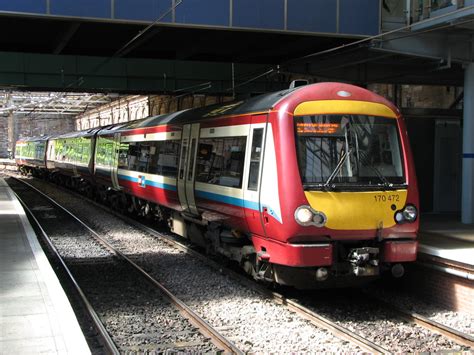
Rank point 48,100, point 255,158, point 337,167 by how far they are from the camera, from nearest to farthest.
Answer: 1. point 337,167
2. point 255,158
3. point 48,100

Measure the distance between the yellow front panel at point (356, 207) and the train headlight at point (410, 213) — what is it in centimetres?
9

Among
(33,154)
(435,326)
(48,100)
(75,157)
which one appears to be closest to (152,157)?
(435,326)

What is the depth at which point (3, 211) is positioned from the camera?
1681cm

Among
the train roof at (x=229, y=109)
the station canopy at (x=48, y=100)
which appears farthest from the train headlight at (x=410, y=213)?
Result: the station canopy at (x=48, y=100)

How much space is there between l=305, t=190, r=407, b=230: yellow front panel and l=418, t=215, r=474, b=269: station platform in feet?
3.86

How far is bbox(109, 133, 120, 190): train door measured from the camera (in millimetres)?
17797

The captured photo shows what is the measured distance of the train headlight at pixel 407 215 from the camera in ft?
24.9

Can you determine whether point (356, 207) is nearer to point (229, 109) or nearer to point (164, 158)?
point (229, 109)

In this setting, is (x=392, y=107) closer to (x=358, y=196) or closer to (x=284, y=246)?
(x=358, y=196)

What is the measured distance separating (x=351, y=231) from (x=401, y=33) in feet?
28.0

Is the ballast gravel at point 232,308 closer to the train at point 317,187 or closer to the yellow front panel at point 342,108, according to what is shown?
the train at point 317,187

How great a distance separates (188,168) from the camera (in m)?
10.8

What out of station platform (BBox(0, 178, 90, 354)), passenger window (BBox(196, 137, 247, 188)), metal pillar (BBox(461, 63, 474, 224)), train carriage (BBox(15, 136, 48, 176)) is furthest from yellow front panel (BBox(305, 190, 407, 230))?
train carriage (BBox(15, 136, 48, 176))

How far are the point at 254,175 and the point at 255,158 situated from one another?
9.4 inches
